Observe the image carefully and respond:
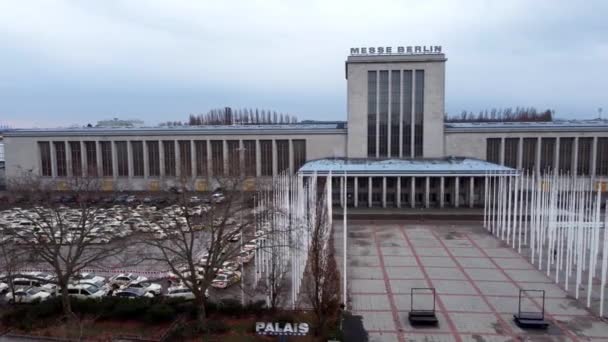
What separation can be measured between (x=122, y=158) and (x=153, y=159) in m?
→ 3.87

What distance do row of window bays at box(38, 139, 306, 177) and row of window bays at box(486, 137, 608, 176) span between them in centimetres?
2310

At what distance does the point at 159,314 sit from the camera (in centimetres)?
1686

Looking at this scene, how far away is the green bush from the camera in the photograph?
1678 centimetres

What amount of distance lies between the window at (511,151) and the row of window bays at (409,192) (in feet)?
27.6

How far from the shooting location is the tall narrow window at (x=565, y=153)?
4716cm

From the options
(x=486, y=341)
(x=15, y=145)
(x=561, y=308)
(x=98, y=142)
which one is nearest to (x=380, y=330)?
(x=486, y=341)

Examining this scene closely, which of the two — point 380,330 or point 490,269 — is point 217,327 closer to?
point 380,330

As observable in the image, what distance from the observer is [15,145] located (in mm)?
52250

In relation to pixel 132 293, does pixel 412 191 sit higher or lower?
higher

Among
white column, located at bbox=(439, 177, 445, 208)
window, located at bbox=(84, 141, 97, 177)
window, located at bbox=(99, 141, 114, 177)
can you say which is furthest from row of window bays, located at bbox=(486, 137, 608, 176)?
window, located at bbox=(84, 141, 97, 177)

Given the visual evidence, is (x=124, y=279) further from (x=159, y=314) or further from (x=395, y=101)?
(x=395, y=101)

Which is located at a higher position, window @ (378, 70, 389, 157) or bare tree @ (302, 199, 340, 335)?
window @ (378, 70, 389, 157)

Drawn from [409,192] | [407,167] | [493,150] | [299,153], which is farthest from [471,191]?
[299,153]

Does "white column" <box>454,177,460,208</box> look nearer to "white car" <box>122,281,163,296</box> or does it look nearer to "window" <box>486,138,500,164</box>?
"window" <box>486,138,500,164</box>
